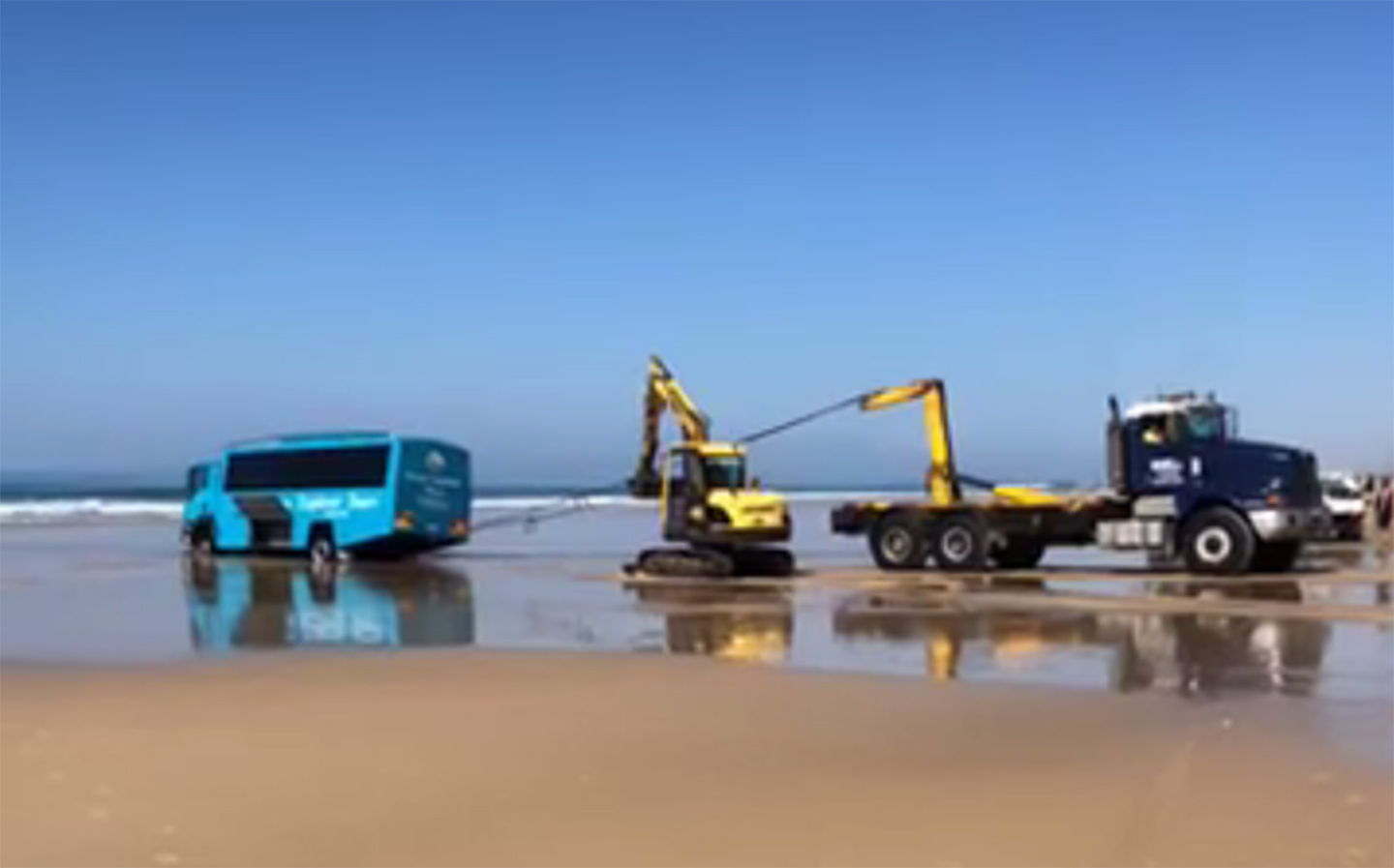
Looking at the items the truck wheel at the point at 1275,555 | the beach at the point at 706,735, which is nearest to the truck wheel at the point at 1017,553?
the truck wheel at the point at 1275,555

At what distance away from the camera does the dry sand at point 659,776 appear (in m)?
7.65

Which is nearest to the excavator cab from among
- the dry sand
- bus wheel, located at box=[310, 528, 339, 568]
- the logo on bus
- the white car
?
the logo on bus

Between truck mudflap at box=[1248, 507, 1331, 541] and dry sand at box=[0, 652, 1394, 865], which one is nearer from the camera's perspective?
dry sand at box=[0, 652, 1394, 865]

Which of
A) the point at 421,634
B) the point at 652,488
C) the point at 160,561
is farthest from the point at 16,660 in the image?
the point at 160,561

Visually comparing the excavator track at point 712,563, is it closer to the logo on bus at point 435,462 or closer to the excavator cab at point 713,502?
the excavator cab at point 713,502

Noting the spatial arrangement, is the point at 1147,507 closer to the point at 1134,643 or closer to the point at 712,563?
the point at 712,563

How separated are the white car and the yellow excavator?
19.8m

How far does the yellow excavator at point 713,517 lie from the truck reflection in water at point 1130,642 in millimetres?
5931

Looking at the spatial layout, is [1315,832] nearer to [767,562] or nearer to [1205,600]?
[1205,600]

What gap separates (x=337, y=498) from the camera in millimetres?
34594

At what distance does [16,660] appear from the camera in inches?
599

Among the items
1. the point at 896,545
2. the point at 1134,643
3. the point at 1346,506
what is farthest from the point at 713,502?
the point at 1346,506

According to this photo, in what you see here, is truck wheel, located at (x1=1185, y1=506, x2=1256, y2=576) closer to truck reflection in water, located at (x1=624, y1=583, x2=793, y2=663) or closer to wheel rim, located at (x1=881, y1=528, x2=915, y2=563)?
wheel rim, located at (x1=881, y1=528, x2=915, y2=563)

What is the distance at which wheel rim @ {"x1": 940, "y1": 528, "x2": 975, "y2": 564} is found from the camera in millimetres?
28438
